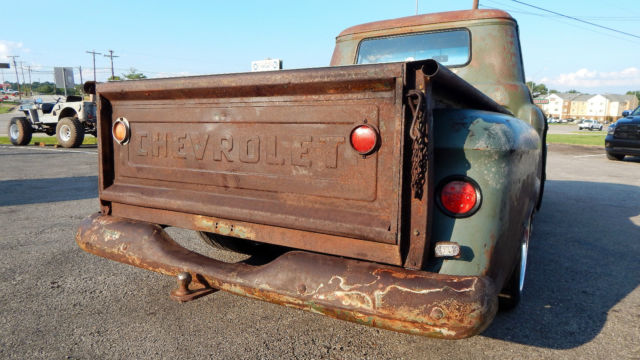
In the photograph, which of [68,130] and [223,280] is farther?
[68,130]

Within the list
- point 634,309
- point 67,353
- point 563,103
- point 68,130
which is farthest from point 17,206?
point 563,103

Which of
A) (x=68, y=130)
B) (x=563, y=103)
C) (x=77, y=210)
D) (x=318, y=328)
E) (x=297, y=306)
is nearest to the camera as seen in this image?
(x=297, y=306)

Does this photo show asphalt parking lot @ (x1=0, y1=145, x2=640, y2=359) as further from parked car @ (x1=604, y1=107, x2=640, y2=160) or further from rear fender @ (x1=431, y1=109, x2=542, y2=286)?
parked car @ (x1=604, y1=107, x2=640, y2=160)

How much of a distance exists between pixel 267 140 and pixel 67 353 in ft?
4.72

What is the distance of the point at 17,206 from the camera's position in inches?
205

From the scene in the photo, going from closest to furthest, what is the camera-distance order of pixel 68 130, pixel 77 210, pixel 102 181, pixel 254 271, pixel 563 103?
pixel 254 271
pixel 102 181
pixel 77 210
pixel 68 130
pixel 563 103

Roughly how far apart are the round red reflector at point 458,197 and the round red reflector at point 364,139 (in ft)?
1.17

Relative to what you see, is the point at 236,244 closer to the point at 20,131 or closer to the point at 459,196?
the point at 459,196

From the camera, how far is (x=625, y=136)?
1162 cm

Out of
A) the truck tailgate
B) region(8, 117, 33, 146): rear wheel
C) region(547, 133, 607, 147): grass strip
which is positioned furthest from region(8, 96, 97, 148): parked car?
region(547, 133, 607, 147): grass strip

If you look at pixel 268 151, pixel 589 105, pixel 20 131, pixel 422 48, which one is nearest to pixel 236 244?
pixel 268 151

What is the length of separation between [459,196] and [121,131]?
76.4 inches

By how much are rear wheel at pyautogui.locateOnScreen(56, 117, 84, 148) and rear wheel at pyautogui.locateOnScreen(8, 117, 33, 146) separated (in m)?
1.83

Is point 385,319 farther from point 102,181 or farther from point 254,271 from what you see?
point 102,181
